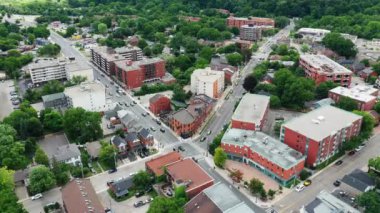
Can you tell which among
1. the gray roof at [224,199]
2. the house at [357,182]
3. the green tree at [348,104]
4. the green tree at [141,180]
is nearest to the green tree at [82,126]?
the green tree at [141,180]

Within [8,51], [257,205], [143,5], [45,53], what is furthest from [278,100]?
[143,5]

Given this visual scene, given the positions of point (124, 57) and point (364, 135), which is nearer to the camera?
point (364, 135)

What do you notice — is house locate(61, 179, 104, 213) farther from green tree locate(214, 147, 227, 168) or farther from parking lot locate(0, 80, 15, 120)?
parking lot locate(0, 80, 15, 120)

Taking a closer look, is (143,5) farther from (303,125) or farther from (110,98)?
(303,125)

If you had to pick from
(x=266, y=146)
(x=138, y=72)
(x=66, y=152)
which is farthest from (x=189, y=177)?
(x=138, y=72)

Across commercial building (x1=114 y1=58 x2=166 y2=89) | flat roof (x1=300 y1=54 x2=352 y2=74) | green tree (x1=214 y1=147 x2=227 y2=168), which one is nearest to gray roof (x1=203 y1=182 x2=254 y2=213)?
green tree (x1=214 y1=147 x2=227 y2=168)

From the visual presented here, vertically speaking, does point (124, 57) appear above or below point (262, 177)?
above
